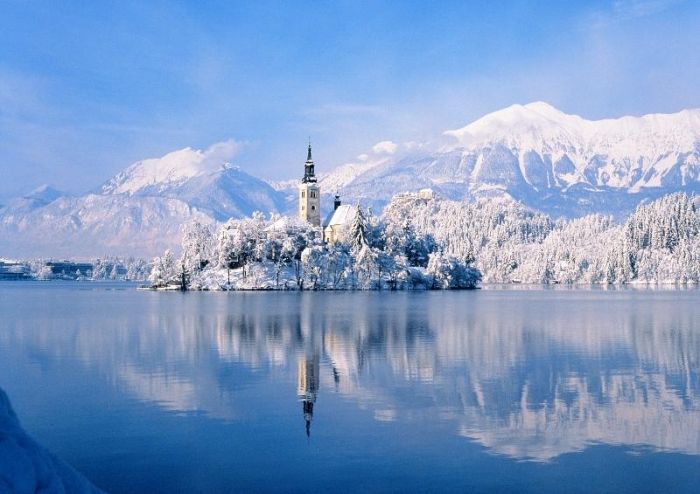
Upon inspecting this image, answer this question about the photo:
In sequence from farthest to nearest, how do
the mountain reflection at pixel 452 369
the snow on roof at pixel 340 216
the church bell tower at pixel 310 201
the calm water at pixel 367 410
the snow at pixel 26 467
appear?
the church bell tower at pixel 310 201, the snow on roof at pixel 340 216, the mountain reflection at pixel 452 369, the calm water at pixel 367 410, the snow at pixel 26 467

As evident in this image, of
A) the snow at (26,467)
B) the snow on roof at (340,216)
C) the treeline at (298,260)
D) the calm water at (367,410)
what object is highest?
the snow on roof at (340,216)

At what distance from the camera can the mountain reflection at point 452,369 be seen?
2305 centimetres

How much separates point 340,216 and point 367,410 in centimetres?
16050

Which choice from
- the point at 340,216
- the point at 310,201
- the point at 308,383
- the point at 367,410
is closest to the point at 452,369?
the point at 308,383

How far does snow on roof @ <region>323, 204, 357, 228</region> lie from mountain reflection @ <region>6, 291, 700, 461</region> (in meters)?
115

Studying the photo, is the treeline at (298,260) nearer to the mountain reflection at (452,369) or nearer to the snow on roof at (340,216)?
the snow on roof at (340,216)

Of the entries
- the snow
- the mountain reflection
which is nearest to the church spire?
the mountain reflection

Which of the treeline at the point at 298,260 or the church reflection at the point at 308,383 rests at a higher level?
the treeline at the point at 298,260

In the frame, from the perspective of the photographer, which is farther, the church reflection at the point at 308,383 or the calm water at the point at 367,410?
the church reflection at the point at 308,383

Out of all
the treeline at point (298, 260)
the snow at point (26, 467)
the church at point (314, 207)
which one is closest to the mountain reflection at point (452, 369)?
the snow at point (26, 467)

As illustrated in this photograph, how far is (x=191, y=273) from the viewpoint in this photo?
160750mm

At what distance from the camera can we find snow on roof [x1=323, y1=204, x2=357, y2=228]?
180000 millimetres

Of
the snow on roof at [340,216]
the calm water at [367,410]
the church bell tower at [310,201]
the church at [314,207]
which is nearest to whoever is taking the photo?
the calm water at [367,410]

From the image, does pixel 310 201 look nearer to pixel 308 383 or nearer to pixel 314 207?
pixel 314 207
